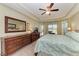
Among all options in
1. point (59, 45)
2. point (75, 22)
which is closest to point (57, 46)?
point (59, 45)

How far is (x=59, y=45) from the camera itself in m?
2.18

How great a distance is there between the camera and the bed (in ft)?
6.62

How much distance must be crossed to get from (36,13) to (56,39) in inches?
34.2

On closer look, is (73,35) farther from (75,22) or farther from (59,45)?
(59,45)

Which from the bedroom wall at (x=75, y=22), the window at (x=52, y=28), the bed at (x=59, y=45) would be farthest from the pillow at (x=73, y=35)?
the window at (x=52, y=28)

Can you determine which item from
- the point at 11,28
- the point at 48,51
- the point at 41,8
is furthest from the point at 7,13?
the point at 48,51

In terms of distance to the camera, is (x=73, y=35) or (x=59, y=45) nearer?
(x=59, y=45)

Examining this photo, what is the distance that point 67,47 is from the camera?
6.72ft

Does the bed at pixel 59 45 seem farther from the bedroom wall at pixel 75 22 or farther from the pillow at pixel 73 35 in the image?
the bedroom wall at pixel 75 22

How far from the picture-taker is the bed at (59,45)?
2.02m

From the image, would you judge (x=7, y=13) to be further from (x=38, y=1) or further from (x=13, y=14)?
(x=38, y=1)

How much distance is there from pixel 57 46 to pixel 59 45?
6cm

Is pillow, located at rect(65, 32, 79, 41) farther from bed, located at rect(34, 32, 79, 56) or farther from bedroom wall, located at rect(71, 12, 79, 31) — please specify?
bedroom wall, located at rect(71, 12, 79, 31)

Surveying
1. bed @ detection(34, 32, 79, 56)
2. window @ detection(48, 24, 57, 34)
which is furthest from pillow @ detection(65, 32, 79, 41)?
window @ detection(48, 24, 57, 34)
